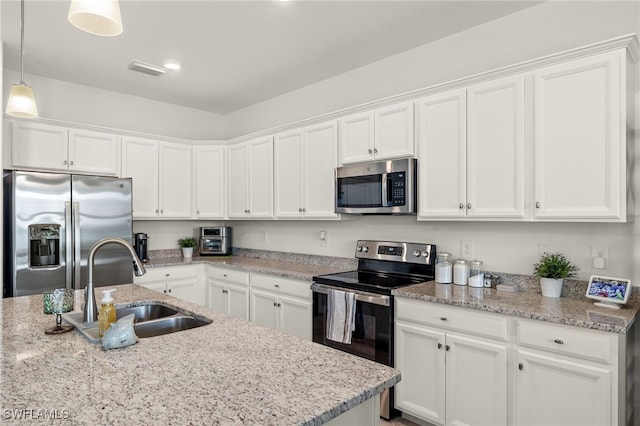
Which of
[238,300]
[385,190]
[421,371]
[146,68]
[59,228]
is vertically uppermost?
[146,68]

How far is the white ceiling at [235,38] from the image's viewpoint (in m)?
2.65

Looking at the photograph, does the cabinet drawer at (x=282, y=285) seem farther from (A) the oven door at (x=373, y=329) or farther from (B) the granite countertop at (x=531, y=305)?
(B) the granite countertop at (x=531, y=305)

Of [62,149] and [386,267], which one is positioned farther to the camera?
[62,149]

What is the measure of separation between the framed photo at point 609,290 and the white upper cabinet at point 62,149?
4153 mm

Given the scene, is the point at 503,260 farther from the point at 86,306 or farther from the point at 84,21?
the point at 84,21

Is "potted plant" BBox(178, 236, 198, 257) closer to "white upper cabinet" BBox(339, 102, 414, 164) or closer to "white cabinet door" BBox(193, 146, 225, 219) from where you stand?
"white cabinet door" BBox(193, 146, 225, 219)

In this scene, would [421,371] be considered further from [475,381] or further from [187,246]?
[187,246]

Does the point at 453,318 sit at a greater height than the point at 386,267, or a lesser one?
lesser

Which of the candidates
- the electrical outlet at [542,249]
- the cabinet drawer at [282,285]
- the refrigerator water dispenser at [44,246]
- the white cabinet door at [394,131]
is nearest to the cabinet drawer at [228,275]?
the cabinet drawer at [282,285]

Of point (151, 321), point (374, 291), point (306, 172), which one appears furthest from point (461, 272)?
point (151, 321)

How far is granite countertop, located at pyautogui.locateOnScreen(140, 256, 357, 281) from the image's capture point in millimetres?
3504

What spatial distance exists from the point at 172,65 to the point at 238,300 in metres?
2.32

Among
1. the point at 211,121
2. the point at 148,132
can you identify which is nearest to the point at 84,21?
the point at 148,132

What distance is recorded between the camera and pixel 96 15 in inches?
49.5
